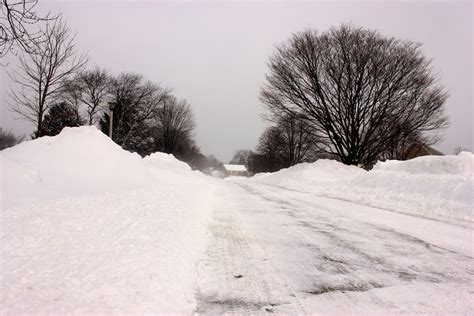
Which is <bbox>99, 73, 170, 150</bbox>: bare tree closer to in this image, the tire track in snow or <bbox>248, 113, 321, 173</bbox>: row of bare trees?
<bbox>248, 113, 321, 173</bbox>: row of bare trees

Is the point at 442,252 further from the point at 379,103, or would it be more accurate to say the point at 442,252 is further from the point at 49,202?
the point at 379,103

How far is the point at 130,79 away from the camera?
1983 inches

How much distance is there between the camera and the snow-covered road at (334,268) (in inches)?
149

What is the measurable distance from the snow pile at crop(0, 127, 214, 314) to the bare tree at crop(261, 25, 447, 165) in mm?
20176

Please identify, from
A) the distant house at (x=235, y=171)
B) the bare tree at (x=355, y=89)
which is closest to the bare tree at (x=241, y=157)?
the distant house at (x=235, y=171)

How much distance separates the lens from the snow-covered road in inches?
149

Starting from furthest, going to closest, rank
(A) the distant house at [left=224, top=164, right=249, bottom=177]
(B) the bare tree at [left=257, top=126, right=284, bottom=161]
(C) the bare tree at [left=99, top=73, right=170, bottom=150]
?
(A) the distant house at [left=224, top=164, right=249, bottom=177] < (B) the bare tree at [left=257, top=126, right=284, bottom=161] < (C) the bare tree at [left=99, top=73, right=170, bottom=150]

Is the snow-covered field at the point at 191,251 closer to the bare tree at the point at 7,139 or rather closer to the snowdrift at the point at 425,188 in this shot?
the snowdrift at the point at 425,188

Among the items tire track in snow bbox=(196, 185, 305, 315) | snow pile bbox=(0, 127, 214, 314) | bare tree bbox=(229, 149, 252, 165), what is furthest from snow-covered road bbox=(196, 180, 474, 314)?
bare tree bbox=(229, 149, 252, 165)

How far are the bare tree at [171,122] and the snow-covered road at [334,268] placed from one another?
49.5m

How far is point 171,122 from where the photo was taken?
189ft

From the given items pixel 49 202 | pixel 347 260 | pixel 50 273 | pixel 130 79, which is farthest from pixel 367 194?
pixel 130 79

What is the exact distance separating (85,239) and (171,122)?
53594 millimetres

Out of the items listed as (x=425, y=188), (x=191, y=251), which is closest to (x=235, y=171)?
(x=425, y=188)
